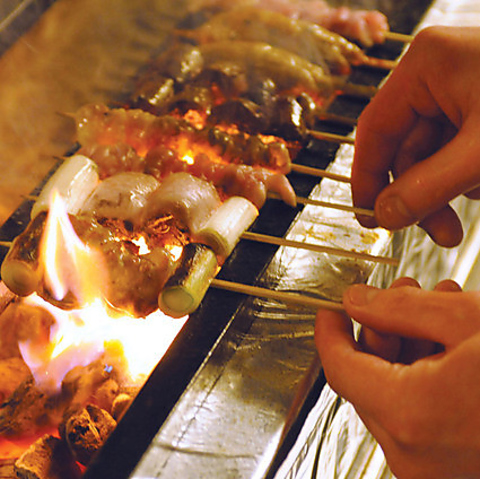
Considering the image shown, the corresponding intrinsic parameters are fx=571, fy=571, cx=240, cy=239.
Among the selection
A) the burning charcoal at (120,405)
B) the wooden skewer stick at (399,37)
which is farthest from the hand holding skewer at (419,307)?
the wooden skewer stick at (399,37)

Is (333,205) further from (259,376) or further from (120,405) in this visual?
(120,405)

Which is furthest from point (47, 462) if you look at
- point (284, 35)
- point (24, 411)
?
point (284, 35)

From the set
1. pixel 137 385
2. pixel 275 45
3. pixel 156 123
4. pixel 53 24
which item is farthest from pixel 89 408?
pixel 275 45

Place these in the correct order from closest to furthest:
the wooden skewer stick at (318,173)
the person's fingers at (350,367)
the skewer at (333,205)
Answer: the person's fingers at (350,367) → the skewer at (333,205) → the wooden skewer stick at (318,173)

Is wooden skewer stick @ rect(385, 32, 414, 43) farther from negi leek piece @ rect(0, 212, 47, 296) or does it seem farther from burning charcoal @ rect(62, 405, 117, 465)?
burning charcoal @ rect(62, 405, 117, 465)

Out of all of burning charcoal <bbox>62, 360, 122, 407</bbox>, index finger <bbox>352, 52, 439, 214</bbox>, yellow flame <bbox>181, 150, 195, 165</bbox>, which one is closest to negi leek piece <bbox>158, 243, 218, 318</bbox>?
burning charcoal <bbox>62, 360, 122, 407</bbox>

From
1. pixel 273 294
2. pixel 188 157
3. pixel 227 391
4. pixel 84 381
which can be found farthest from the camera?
pixel 188 157

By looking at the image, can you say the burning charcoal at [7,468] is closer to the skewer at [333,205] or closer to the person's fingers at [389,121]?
the skewer at [333,205]
